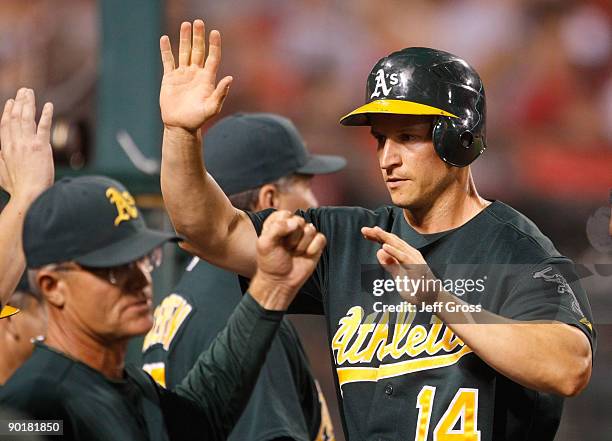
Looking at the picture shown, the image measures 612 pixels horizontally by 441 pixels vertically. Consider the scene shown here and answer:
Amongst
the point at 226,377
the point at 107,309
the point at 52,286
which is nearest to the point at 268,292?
the point at 226,377

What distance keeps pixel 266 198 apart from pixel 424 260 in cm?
121

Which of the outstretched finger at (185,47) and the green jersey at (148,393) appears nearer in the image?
the green jersey at (148,393)

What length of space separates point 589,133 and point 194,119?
14.8 feet

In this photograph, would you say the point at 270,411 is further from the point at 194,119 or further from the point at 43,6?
the point at 43,6

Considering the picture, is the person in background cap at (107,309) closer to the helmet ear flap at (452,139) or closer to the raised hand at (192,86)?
the raised hand at (192,86)

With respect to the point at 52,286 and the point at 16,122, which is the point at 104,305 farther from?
the point at 16,122

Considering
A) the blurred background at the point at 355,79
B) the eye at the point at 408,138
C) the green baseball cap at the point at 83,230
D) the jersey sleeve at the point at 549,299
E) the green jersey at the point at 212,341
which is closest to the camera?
the green baseball cap at the point at 83,230

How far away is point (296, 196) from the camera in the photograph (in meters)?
4.07

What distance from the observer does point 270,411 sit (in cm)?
354

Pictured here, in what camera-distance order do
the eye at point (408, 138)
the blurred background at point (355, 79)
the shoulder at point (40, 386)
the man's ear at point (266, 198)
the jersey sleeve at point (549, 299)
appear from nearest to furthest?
the shoulder at point (40, 386), the jersey sleeve at point (549, 299), the eye at point (408, 138), the man's ear at point (266, 198), the blurred background at point (355, 79)

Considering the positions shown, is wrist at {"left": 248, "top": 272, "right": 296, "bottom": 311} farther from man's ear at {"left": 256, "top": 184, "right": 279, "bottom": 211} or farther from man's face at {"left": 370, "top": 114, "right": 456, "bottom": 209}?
man's ear at {"left": 256, "top": 184, "right": 279, "bottom": 211}

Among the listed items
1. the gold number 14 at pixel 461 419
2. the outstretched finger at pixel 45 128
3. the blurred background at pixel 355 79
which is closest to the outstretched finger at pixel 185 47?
the outstretched finger at pixel 45 128

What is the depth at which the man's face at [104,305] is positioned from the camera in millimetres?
2477

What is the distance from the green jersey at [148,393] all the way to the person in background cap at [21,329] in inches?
44.1
